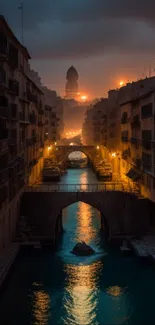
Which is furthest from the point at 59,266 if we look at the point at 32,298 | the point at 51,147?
the point at 51,147

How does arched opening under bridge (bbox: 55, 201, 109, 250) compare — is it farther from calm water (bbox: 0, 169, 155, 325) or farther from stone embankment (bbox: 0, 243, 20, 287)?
stone embankment (bbox: 0, 243, 20, 287)

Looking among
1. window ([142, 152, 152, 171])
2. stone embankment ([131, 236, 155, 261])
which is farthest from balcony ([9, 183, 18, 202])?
window ([142, 152, 152, 171])

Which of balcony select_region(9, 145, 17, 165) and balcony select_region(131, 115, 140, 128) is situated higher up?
balcony select_region(131, 115, 140, 128)

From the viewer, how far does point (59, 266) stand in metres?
46.0

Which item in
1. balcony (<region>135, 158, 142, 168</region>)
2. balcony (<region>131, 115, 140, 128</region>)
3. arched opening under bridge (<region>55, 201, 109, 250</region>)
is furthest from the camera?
balcony (<region>131, 115, 140, 128</region>)

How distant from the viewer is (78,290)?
4044 cm

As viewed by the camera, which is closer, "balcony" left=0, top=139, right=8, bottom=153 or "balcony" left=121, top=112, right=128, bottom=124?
"balcony" left=0, top=139, right=8, bottom=153

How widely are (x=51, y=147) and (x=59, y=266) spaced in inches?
2531

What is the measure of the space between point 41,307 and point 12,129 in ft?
65.9

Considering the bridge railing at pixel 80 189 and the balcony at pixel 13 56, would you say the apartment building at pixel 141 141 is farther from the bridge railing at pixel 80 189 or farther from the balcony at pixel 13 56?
the balcony at pixel 13 56

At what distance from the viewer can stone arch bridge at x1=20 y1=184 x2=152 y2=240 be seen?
172ft

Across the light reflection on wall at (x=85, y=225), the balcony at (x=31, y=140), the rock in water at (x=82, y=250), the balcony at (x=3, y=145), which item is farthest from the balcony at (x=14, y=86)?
the light reflection on wall at (x=85, y=225)

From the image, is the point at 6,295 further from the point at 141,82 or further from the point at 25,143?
the point at 141,82

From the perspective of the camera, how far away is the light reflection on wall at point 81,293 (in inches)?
1387
